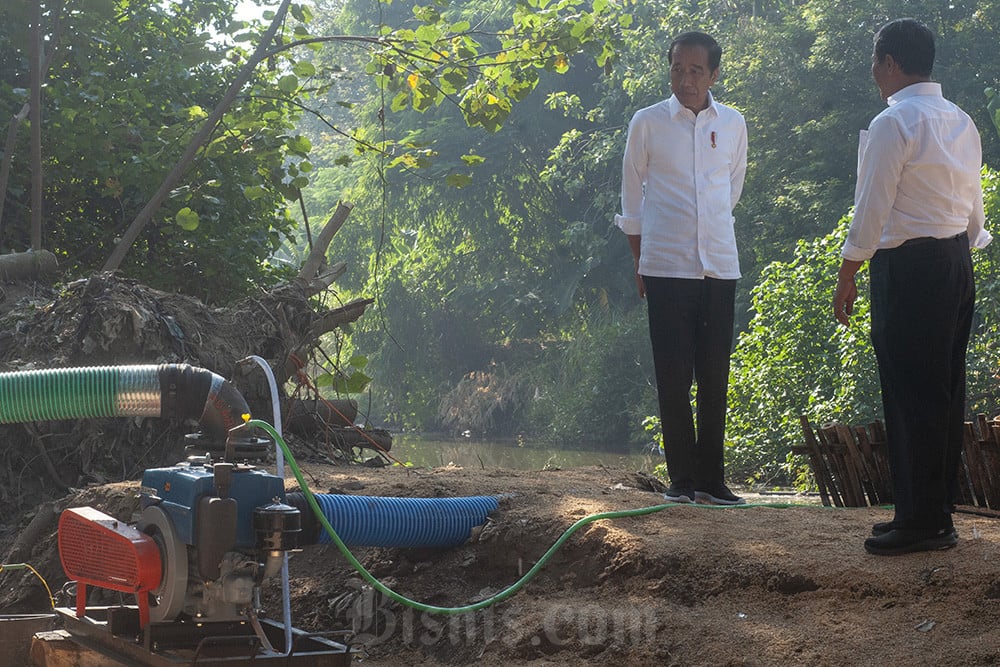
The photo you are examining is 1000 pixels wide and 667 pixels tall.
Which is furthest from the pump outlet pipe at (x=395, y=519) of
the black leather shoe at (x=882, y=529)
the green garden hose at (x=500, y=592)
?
the black leather shoe at (x=882, y=529)

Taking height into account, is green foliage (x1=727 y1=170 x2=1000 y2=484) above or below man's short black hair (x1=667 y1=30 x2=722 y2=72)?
below

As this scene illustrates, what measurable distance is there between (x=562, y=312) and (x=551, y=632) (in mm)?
29658

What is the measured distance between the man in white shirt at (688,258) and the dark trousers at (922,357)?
152 cm

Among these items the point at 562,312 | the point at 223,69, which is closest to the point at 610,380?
the point at 562,312

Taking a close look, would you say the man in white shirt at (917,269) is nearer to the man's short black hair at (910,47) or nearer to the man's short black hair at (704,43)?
the man's short black hair at (910,47)

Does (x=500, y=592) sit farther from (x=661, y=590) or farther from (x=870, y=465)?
(x=870, y=465)

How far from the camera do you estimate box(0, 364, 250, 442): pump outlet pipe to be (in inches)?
161

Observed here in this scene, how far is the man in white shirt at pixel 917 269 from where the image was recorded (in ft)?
13.4

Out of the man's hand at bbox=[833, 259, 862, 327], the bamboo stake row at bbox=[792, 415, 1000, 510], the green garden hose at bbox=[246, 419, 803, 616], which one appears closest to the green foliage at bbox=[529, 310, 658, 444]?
the bamboo stake row at bbox=[792, 415, 1000, 510]

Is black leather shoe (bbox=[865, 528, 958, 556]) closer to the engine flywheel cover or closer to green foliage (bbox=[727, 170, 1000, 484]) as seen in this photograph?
the engine flywheel cover

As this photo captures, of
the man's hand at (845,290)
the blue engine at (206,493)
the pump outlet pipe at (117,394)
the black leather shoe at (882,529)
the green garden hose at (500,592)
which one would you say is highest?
the man's hand at (845,290)

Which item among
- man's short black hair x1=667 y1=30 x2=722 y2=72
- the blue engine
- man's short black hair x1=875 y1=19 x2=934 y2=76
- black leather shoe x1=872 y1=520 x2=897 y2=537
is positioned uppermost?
man's short black hair x1=667 y1=30 x2=722 y2=72

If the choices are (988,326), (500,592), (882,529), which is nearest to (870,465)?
(882,529)

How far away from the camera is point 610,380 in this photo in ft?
97.0
